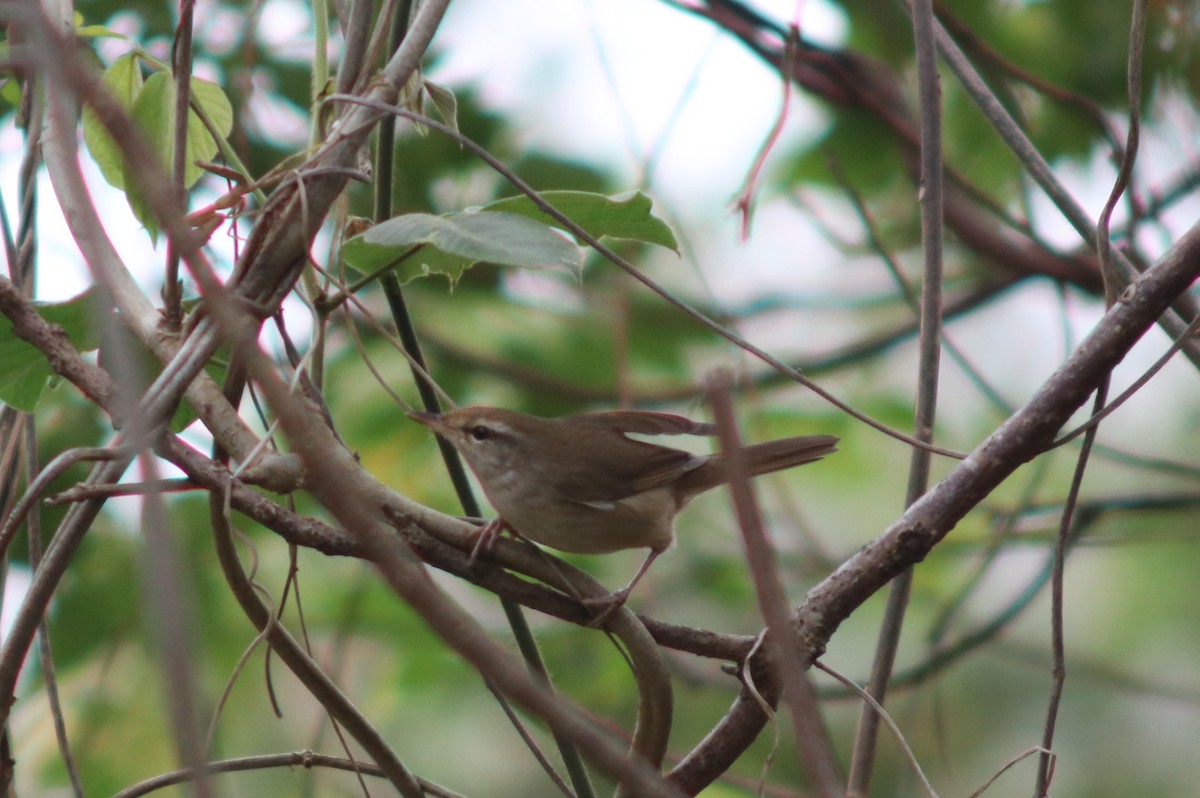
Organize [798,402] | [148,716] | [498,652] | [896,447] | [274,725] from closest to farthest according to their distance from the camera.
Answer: [498,652] → [148,716] → [274,725] → [798,402] → [896,447]

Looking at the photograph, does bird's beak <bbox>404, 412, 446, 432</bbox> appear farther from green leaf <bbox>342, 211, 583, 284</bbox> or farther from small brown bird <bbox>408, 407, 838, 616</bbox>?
green leaf <bbox>342, 211, 583, 284</bbox>

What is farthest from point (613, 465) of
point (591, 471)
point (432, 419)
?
point (432, 419)

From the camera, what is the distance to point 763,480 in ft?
13.6

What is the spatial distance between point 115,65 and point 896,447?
3.73 meters

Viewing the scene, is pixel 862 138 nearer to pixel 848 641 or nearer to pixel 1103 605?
pixel 848 641

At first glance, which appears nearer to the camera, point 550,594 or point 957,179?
point 550,594

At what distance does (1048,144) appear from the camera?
11.1ft

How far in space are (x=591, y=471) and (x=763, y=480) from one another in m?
2.00

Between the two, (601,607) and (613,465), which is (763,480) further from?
(601,607)

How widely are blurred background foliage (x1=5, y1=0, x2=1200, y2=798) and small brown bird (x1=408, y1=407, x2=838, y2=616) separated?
1.18 ft

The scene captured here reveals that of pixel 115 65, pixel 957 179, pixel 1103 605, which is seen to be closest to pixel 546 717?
pixel 115 65

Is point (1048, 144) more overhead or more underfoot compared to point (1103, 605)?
more overhead

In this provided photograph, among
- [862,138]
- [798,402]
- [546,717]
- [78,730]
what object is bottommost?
[546,717]

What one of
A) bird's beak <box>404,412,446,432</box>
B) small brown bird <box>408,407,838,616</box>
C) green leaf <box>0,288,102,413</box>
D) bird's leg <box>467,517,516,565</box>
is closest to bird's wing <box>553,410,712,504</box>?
small brown bird <box>408,407,838,616</box>
